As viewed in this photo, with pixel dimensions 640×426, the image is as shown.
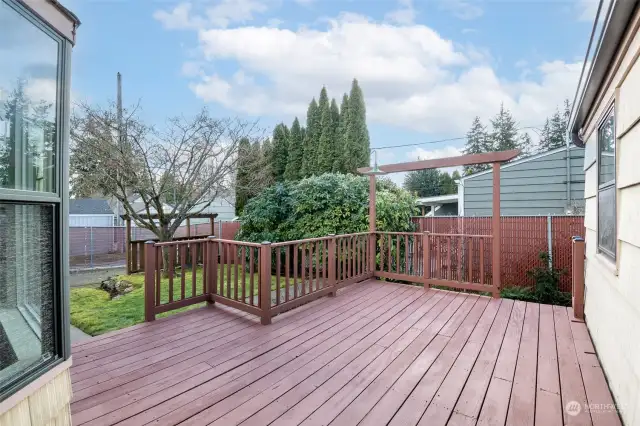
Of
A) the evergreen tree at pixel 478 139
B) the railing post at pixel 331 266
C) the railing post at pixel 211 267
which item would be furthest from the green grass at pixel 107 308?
the evergreen tree at pixel 478 139

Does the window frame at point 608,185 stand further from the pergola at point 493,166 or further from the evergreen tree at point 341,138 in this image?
the evergreen tree at point 341,138

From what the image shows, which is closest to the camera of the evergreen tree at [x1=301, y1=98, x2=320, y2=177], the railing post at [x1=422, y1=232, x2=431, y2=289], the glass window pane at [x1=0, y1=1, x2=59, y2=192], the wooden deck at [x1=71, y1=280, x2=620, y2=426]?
the glass window pane at [x1=0, y1=1, x2=59, y2=192]

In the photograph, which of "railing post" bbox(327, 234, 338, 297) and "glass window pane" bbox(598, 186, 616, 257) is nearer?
"glass window pane" bbox(598, 186, 616, 257)

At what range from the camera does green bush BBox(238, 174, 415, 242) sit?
20.3ft

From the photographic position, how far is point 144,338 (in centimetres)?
292

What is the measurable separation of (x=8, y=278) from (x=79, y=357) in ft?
5.93

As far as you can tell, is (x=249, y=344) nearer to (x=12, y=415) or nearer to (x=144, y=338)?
(x=144, y=338)

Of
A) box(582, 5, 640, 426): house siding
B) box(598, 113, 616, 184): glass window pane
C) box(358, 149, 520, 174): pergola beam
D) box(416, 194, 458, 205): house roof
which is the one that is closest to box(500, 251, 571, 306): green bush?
box(358, 149, 520, 174): pergola beam

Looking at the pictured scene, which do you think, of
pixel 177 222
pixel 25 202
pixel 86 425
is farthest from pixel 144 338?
pixel 177 222

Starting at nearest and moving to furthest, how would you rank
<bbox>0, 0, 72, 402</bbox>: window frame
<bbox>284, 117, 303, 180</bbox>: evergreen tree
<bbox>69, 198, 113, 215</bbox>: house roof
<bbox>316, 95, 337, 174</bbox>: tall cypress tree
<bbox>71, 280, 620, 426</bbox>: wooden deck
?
1. <bbox>0, 0, 72, 402</bbox>: window frame
2. <bbox>71, 280, 620, 426</bbox>: wooden deck
3. <bbox>316, 95, 337, 174</bbox>: tall cypress tree
4. <bbox>284, 117, 303, 180</bbox>: evergreen tree
5. <bbox>69, 198, 113, 215</bbox>: house roof

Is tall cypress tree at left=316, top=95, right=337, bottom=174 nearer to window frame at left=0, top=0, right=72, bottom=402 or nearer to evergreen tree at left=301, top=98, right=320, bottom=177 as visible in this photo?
evergreen tree at left=301, top=98, right=320, bottom=177

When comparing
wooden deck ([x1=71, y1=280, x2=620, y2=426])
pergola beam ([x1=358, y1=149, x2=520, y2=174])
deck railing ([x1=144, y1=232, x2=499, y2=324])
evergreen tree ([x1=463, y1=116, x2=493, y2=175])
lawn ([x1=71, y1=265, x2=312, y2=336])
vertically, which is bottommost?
lawn ([x1=71, y1=265, x2=312, y2=336])

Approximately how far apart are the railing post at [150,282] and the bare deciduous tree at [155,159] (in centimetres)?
384

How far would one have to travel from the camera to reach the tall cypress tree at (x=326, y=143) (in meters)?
14.3
